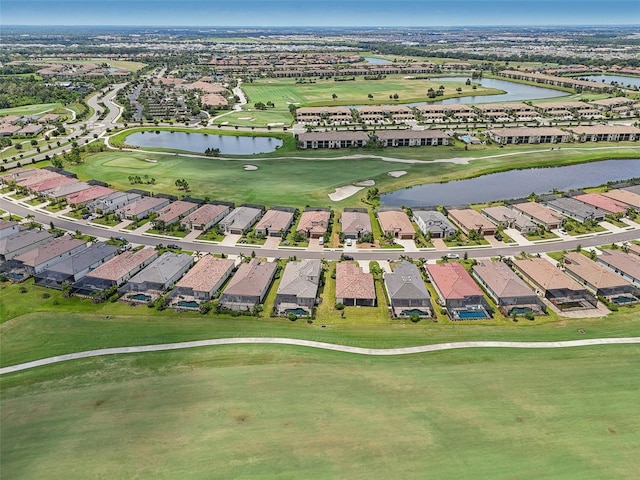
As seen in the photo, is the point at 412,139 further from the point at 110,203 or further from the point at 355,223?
the point at 110,203

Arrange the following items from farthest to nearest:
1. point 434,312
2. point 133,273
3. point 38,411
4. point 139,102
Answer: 1. point 139,102
2. point 133,273
3. point 434,312
4. point 38,411

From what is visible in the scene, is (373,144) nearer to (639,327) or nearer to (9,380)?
(639,327)

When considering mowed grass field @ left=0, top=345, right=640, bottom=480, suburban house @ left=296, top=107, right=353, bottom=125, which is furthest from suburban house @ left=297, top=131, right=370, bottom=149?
mowed grass field @ left=0, top=345, right=640, bottom=480

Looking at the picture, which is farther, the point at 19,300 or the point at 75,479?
the point at 19,300

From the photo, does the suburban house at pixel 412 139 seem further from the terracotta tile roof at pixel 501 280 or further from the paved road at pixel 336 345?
the paved road at pixel 336 345

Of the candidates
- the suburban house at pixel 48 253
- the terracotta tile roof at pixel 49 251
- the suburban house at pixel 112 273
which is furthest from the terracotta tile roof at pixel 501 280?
the terracotta tile roof at pixel 49 251

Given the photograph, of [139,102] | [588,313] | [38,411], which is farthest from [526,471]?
[139,102]
